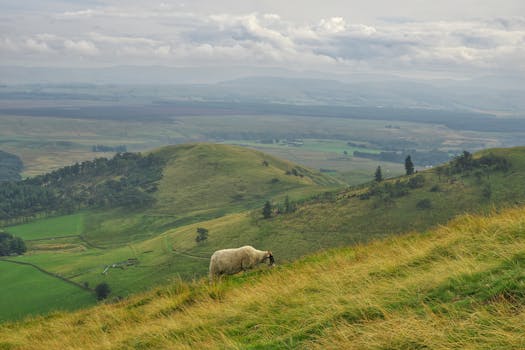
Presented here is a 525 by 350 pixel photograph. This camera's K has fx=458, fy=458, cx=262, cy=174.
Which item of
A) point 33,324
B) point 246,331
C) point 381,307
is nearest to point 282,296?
point 246,331

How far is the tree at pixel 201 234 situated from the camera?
156125 millimetres

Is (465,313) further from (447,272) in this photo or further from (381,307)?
(447,272)

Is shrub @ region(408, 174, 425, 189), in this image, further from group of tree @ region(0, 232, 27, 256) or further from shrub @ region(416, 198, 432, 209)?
group of tree @ region(0, 232, 27, 256)

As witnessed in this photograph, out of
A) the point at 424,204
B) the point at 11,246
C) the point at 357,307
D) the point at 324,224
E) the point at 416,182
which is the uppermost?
the point at 357,307

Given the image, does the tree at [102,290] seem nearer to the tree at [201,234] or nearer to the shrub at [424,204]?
the tree at [201,234]

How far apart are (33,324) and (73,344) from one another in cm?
777

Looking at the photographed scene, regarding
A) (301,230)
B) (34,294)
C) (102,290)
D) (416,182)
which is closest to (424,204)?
(416,182)

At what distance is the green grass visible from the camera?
121 meters

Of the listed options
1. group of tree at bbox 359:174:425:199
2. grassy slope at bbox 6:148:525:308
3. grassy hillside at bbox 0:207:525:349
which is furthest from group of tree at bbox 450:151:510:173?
grassy hillside at bbox 0:207:525:349

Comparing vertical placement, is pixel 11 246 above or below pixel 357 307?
below

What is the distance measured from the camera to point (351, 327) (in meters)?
10.2

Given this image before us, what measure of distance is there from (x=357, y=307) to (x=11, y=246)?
20172 centimetres

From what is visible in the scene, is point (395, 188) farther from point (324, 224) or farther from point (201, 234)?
point (201, 234)

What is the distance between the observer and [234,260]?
25.5m
